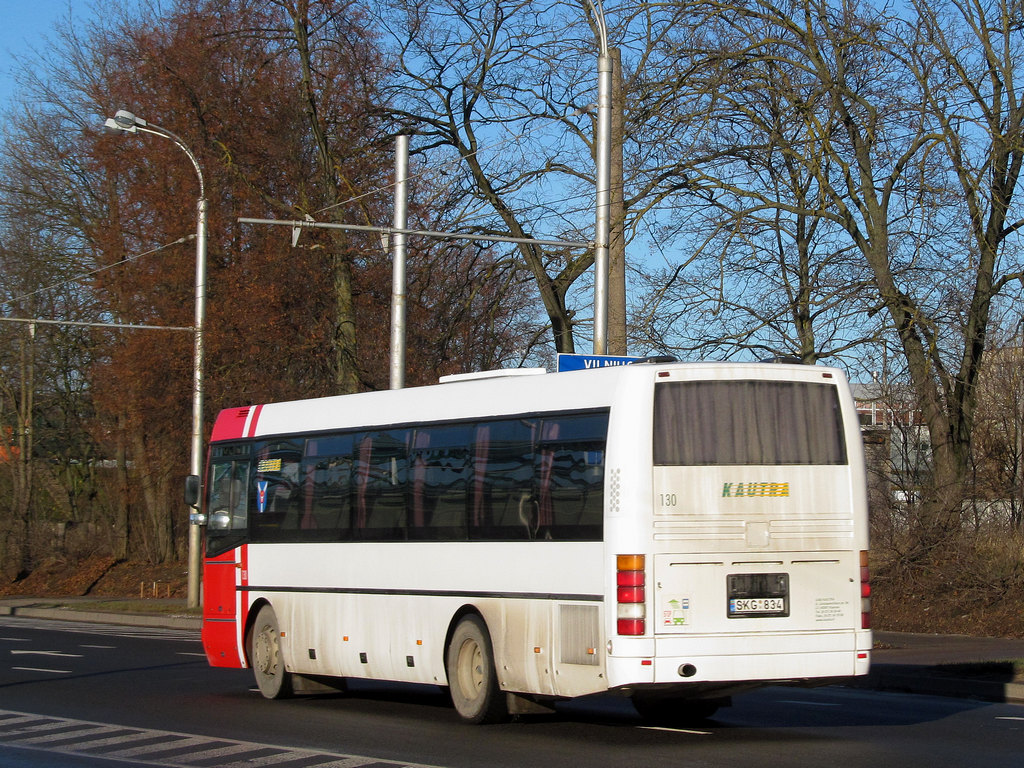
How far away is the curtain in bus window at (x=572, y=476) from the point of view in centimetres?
1141

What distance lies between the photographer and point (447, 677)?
13125 mm

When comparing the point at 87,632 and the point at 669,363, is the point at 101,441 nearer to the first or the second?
the point at 87,632

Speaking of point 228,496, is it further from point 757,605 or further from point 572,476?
point 757,605

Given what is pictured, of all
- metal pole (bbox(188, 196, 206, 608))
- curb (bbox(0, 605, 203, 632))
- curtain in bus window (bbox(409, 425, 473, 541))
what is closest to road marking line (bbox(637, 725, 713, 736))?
curtain in bus window (bbox(409, 425, 473, 541))

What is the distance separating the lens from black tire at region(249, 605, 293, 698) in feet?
51.4

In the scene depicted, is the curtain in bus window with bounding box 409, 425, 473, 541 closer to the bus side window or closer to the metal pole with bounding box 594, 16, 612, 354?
the bus side window

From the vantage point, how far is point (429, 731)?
488 inches

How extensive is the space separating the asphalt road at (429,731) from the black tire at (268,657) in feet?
0.74

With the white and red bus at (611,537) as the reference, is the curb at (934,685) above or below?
below

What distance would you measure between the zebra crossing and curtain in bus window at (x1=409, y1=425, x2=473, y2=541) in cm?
273

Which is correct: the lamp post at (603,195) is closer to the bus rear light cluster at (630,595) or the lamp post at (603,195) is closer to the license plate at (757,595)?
the license plate at (757,595)

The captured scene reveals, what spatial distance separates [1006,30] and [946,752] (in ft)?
50.3

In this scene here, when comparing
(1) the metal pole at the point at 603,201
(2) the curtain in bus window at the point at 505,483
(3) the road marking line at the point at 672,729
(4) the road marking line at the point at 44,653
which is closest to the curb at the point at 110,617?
(4) the road marking line at the point at 44,653

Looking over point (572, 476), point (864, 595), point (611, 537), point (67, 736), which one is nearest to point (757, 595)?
point (864, 595)
